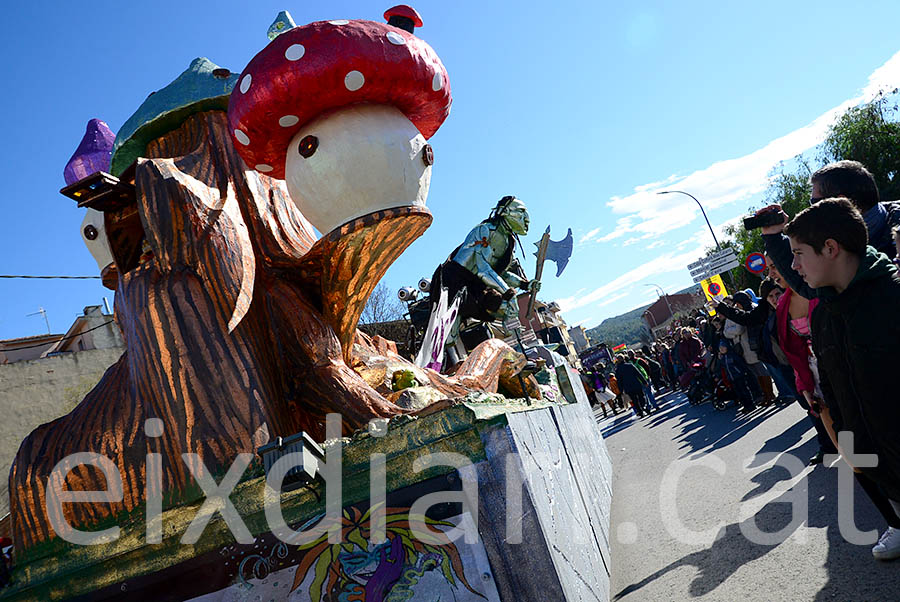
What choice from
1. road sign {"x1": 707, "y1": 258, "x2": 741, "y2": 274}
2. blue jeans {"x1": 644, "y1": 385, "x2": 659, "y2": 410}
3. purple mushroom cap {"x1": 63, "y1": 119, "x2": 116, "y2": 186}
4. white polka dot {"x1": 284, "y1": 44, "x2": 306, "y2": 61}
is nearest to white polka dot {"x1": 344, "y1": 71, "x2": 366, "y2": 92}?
white polka dot {"x1": 284, "y1": 44, "x2": 306, "y2": 61}

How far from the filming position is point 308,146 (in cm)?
280

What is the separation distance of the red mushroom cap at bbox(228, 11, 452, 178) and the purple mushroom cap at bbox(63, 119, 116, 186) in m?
1.65

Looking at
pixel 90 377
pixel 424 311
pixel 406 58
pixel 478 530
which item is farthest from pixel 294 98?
pixel 90 377

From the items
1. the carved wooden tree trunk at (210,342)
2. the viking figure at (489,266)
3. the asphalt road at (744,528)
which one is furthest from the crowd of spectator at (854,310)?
the viking figure at (489,266)

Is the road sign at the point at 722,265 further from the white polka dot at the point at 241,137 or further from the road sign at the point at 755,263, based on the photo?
the white polka dot at the point at 241,137

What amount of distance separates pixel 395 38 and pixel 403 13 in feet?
1.19

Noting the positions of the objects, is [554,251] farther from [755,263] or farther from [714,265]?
[714,265]

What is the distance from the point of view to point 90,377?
12.2m

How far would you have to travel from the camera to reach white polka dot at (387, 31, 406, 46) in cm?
270

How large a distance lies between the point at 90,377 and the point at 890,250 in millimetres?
13216

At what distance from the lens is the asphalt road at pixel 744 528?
106 inches

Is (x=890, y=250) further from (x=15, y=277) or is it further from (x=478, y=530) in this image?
(x=15, y=277)

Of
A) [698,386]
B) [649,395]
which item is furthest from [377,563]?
[649,395]

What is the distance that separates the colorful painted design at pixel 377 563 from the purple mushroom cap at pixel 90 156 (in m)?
3.02
